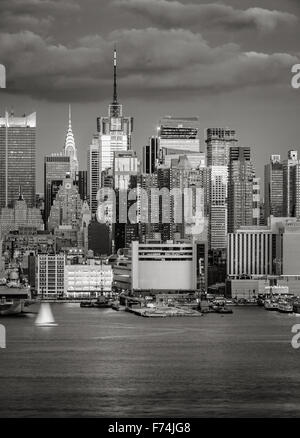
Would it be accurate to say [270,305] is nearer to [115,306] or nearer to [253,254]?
[115,306]

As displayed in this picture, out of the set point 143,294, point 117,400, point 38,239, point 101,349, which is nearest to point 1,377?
point 117,400

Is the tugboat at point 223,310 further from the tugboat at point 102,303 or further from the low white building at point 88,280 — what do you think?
the low white building at point 88,280

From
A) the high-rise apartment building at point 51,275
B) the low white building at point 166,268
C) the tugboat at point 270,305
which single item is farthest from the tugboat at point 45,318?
the high-rise apartment building at point 51,275

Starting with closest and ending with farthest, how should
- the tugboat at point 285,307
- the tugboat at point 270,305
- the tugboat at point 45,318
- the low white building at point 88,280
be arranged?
the tugboat at point 45,318 < the tugboat at point 285,307 < the tugboat at point 270,305 < the low white building at point 88,280

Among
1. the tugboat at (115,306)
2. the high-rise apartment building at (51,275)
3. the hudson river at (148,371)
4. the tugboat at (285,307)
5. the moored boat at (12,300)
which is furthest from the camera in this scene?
the high-rise apartment building at (51,275)

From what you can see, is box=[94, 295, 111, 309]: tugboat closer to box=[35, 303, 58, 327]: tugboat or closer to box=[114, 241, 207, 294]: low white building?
box=[35, 303, 58, 327]: tugboat

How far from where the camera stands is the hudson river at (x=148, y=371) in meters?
11.9

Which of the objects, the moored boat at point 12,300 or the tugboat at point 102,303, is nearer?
the moored boat at point 12,300

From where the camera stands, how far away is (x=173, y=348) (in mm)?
17703

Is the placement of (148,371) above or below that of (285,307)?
above

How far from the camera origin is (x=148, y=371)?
14.6m

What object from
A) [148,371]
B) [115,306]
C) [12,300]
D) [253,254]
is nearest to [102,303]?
[115,306]
